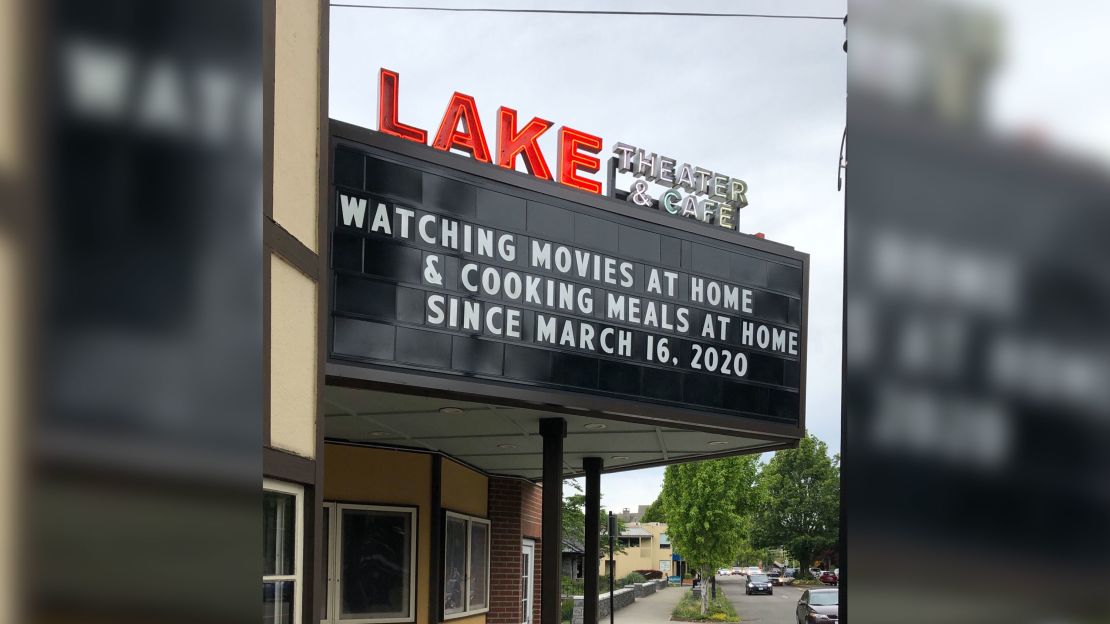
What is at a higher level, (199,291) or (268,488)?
(199,291)

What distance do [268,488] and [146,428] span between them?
469cm

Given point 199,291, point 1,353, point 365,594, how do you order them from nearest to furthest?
point 1,353 < point 199,291 < point 365,594

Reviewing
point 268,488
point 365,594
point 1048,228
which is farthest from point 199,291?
point 365,594

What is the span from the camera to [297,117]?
6.28 metres

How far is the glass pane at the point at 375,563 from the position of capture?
13.4m

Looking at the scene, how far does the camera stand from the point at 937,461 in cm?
119

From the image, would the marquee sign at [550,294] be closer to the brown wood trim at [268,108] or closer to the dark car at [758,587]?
the brown wood trim at [268,108]

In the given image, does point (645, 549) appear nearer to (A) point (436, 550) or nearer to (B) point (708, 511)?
(B) point (708, 511)

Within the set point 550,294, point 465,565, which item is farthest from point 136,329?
point 465,565

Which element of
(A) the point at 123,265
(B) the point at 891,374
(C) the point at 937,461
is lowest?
(C) the point at 937,461

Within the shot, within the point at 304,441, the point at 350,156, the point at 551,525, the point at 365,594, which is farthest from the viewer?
the point at 365,594

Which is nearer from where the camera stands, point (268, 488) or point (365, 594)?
point (268, 488)

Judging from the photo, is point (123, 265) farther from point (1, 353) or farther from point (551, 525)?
point (551, 525)

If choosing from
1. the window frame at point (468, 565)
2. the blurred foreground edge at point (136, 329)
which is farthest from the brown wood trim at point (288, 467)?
the window frame at point (468, 565)
